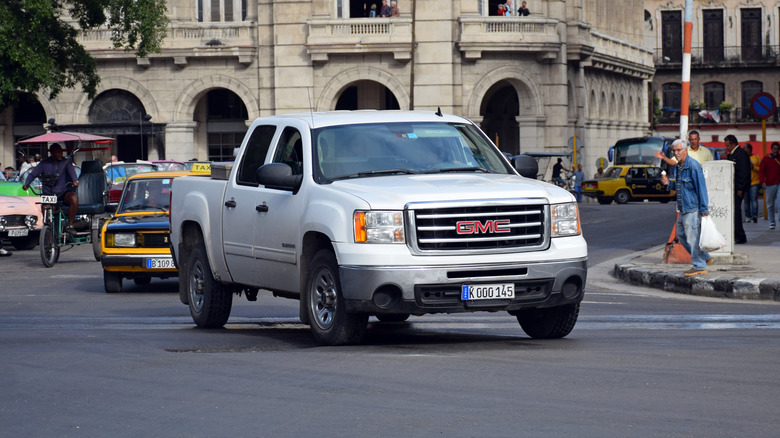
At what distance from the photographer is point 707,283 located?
16.4 metres

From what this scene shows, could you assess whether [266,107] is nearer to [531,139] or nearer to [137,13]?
[531,139]

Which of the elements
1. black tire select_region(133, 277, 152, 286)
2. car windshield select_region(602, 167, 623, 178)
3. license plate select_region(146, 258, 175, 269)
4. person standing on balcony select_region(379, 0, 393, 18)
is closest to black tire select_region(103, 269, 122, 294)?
license plate select_region(146, 258, 175, 269)

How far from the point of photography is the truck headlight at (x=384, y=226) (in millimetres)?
9703

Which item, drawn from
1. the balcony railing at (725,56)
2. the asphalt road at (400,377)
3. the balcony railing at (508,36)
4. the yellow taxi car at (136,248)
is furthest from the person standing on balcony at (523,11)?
the balcony railing at (725,56)

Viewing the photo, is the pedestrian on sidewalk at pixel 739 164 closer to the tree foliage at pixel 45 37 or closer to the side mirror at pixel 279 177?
the tree foliage at pixel 45 37

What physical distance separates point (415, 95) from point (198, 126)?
889 centimetres

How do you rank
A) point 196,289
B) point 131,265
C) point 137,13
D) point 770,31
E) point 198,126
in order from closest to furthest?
1. point 196,289
2. point 131,265
3. point 137,13
4. point 198,126
5. point 770,31

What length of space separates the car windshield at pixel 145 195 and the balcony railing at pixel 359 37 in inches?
1142

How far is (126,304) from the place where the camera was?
608 inches

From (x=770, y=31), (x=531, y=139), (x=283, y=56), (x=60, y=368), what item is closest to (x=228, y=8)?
(x=283, y=56)

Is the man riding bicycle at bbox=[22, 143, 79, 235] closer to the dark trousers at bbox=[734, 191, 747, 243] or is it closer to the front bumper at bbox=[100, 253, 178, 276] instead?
the front bumper at bbox=[100, 253, 178, 276]

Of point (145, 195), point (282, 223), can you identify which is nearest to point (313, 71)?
point (145, 195)

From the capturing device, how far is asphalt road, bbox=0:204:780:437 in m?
6.93

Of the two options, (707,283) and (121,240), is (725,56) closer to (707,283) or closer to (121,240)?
(707,283)
